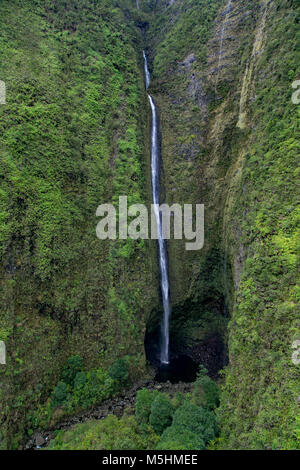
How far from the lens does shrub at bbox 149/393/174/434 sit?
12.3 metres

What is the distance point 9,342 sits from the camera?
1351 cm

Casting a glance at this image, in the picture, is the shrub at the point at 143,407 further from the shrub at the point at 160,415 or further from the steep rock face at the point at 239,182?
the steep rock face at the point at 239,182

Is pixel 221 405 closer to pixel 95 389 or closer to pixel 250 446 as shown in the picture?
pixel 250 446

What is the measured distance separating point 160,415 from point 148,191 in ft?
51.1

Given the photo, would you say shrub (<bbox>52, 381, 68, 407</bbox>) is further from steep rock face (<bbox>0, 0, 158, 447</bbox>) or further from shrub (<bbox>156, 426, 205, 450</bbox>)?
shrub (<bbox>156, 426, 205, 450</bbox>)

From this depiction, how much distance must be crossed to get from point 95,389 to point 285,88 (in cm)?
2067

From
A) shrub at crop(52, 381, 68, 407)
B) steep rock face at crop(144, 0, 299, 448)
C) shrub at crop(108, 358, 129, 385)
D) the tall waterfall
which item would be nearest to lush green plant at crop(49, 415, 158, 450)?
shrub at crop(52, 381, 68, 407)

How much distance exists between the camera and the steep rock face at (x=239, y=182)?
10406 mm

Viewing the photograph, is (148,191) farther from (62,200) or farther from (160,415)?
(160,415)

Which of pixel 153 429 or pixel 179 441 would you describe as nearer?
pixel 179 441
